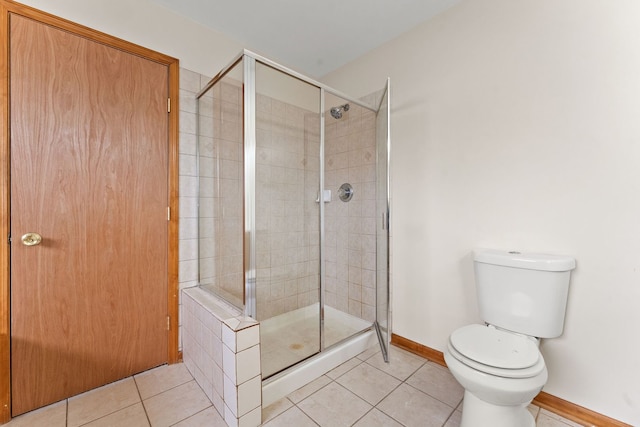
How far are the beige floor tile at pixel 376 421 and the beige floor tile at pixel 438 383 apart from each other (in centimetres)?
33

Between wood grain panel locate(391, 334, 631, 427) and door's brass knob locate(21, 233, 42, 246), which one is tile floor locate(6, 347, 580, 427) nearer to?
wood grain panel locate(391, 334, 631, 427)

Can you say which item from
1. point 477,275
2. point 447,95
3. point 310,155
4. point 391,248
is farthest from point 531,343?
point 310,155

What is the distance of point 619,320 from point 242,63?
7.40 ft

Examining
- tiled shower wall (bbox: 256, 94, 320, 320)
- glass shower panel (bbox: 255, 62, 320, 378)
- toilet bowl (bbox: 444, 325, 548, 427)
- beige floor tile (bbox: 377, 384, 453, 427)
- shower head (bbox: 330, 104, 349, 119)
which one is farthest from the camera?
shower head (bbox: 330, 104, 349, 119)

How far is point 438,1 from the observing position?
1726 millimetres

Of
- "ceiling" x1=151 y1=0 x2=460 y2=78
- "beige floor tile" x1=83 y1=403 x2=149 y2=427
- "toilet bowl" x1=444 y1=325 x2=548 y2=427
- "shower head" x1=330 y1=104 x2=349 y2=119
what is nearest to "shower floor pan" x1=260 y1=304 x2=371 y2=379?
"beige floor tile" x1=83 y1=403 x2=149 y2=427

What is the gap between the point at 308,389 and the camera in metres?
1.60

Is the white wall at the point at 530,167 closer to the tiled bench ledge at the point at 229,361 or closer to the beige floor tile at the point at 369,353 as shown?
the beige floor tile at the point at 369,353

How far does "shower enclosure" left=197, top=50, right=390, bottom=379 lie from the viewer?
1.52 meters

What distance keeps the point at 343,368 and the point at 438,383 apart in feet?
1.96

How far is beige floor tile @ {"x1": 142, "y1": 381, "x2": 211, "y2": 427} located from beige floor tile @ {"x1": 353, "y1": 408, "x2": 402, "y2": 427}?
2.75 ft

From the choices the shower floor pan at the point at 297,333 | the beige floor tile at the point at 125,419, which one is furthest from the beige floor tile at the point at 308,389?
the beige floor tile at the point at 125,419

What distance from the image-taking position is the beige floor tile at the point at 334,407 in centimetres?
136

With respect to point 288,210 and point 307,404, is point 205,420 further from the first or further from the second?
point 288,210
